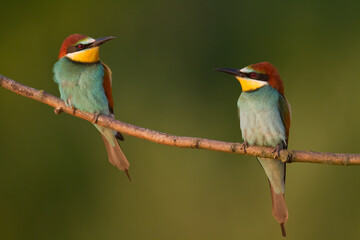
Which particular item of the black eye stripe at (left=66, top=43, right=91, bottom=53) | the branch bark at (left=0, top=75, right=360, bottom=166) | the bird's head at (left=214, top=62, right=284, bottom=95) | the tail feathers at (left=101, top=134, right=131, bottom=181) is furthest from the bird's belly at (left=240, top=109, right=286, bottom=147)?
the black eye stripe at (left=66, top=43, right=91, bottom=53)

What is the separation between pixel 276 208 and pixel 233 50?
258 cm

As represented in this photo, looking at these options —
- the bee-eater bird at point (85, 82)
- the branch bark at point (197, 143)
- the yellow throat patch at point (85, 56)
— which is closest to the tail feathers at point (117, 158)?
the bee-eater bird at point (85, 82)

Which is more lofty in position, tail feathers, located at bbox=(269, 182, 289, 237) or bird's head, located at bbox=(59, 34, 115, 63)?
bird's head, located at bbox=(59, 34, 115, 63)

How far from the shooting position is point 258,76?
2.20 meters

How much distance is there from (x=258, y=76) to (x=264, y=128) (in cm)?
26

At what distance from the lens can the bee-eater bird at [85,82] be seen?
229 centimetres

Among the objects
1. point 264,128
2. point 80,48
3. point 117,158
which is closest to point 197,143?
point 117,158

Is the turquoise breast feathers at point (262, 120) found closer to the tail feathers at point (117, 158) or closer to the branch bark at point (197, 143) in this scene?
the branch bark at point (197, 143)

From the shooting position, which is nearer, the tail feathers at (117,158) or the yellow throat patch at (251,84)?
the tail feathers at (117,158)

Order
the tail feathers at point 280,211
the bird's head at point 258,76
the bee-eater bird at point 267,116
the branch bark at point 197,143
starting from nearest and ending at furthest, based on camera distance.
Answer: the branch bark at point 197,143
the tail feathers at point 280,211
the bird's head at point 258,76
the bee-eater bird at point 267,116

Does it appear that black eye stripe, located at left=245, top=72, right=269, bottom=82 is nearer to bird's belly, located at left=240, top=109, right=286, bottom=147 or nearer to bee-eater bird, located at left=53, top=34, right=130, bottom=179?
bird's belly, located at left=240, top=109, right=286, bottom=147

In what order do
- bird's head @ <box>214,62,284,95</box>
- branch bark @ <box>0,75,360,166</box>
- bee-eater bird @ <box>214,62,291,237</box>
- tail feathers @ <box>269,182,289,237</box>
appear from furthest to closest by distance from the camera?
bee-eater bird @ <box>214,62,291,237</box>
bird's head @ <box>214,62,284,95</box>
tail feathers @ <box>269,182,289,237</box>
branch bark @ <box>0,75,360,166</box>

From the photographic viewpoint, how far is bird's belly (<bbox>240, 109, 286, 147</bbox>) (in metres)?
2.31

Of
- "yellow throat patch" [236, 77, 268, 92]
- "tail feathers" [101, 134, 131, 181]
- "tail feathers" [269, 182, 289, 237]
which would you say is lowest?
"tail feathers" [269, 182, 289, 237]
